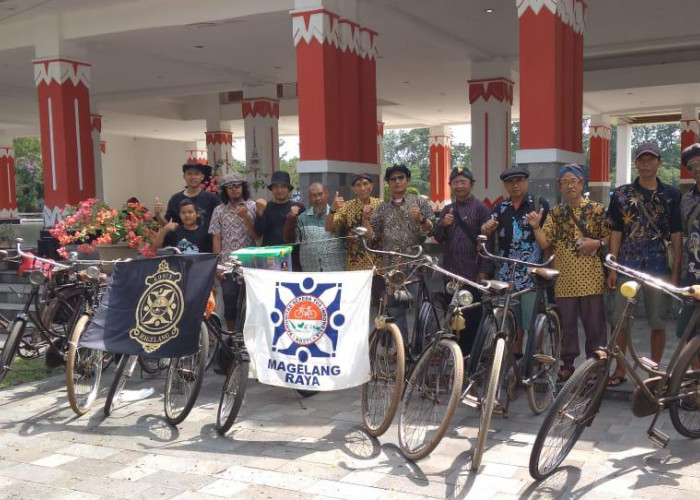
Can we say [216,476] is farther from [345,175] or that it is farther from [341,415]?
[345,175]

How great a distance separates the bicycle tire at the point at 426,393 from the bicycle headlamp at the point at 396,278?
0.54m

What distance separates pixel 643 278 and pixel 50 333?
14.2 ft

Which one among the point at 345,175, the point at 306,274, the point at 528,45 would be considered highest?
the point at 528,45

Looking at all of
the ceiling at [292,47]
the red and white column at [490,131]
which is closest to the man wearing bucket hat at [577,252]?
the ceiling at [292,47]

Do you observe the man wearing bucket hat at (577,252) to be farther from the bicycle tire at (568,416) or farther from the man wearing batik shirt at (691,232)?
the bicycle tire at (568,416)

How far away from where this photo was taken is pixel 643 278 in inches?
138

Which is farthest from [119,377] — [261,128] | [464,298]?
[261,128]

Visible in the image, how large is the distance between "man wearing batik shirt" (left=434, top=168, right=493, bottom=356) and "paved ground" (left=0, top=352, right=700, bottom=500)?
0.64 m

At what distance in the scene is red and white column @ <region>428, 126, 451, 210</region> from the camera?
24.5m

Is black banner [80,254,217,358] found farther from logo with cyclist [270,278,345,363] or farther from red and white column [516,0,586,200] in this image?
red and white column [516,0,586,200]

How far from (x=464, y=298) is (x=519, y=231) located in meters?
1.12

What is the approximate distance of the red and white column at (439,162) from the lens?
24547mm

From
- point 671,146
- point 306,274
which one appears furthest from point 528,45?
point 671,146

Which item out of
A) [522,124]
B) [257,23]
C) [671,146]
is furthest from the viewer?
[671,146]
